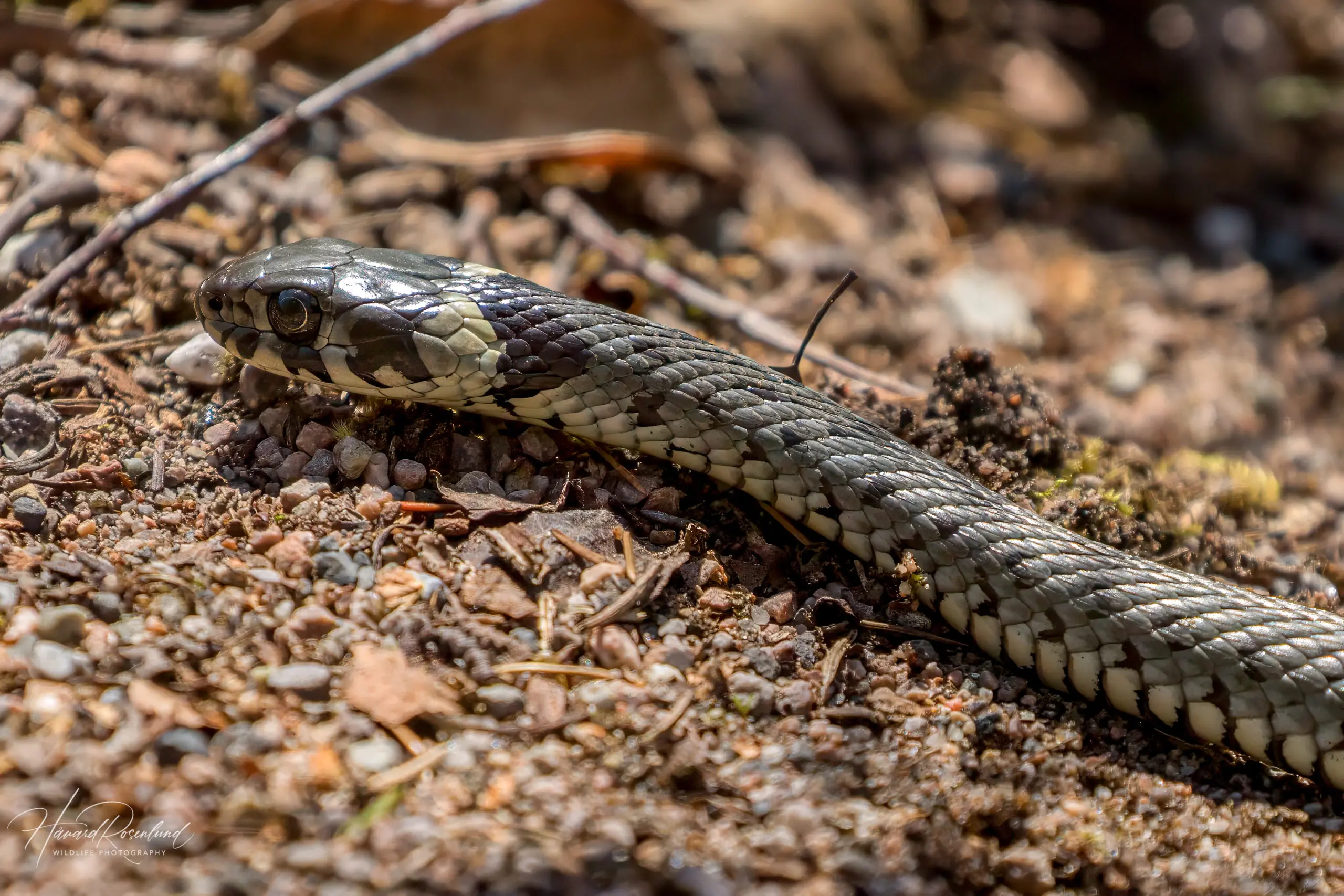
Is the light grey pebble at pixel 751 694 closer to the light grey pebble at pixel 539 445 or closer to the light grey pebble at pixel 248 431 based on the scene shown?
the light grey pebble at pixel 539 445

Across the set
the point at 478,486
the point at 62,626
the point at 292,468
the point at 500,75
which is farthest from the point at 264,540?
the point at 500,75

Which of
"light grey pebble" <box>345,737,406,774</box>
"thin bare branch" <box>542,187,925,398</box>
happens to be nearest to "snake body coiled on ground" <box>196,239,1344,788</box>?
"thin bare branch" <box>542,187,925,398</box>

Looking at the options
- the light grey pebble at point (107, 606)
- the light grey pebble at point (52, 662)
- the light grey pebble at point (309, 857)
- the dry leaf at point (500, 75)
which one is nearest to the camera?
the light grey pebble at point (309, 857)

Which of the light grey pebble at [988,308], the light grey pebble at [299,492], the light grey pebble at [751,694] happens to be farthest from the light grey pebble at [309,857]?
the light grey pebble at [988,308]

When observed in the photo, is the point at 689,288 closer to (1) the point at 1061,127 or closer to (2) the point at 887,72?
(2) the point at 887,72

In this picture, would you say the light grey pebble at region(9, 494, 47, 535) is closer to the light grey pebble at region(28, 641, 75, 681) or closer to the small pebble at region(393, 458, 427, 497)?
the light grey pebble at region(28, 641, 75, 681)

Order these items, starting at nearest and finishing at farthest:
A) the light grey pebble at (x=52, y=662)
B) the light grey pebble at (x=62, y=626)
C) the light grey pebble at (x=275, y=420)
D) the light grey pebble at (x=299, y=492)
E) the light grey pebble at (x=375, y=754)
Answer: the light grey pebble at (x=375, y=754) → the light grey pebble at (x=52, y=662) → the light grey pebble at (x=62, y=626) → the light grey pebble at (x=299, y=492) → the light grey pebble at (x=275, y=420)

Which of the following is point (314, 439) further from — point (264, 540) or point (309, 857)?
point (309, 857)
